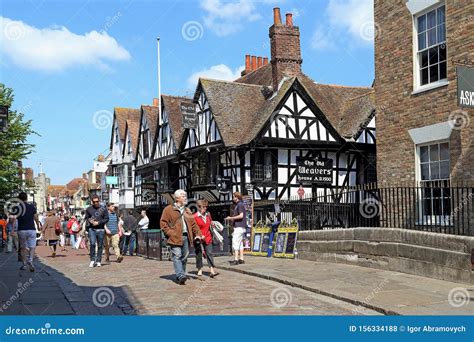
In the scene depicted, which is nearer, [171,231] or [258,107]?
[171,231]

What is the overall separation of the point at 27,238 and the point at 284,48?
16.8 meters

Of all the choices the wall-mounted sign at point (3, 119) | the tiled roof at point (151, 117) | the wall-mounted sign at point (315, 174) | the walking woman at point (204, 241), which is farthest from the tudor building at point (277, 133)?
the wall-mounted sign at point (3, 119)

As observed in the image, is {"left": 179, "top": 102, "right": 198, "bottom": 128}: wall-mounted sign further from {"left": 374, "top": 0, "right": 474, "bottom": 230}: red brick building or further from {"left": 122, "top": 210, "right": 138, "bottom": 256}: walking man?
{"left": 374, "top": 0, "right": 474, "bottom": 230}: red brick building

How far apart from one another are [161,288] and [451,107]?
7410 millimetres

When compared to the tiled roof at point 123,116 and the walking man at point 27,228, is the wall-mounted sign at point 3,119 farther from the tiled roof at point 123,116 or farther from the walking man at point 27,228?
the tiled roof at point 123,116

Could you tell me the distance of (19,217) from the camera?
495 inches

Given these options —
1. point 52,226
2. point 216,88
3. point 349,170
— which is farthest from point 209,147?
point 52,226

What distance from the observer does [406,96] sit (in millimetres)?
13227

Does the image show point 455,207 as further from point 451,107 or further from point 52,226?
point 52,226

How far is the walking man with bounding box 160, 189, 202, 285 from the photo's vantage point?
32.6 ft

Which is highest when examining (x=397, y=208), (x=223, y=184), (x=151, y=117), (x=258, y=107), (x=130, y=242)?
(x=151, y=117)

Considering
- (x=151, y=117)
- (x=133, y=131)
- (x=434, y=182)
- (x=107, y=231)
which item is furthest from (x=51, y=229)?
(x=133, y=131)

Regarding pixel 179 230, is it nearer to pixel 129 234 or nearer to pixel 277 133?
pixel 129 234

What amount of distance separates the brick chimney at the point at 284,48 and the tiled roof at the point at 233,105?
1545 millimetres
